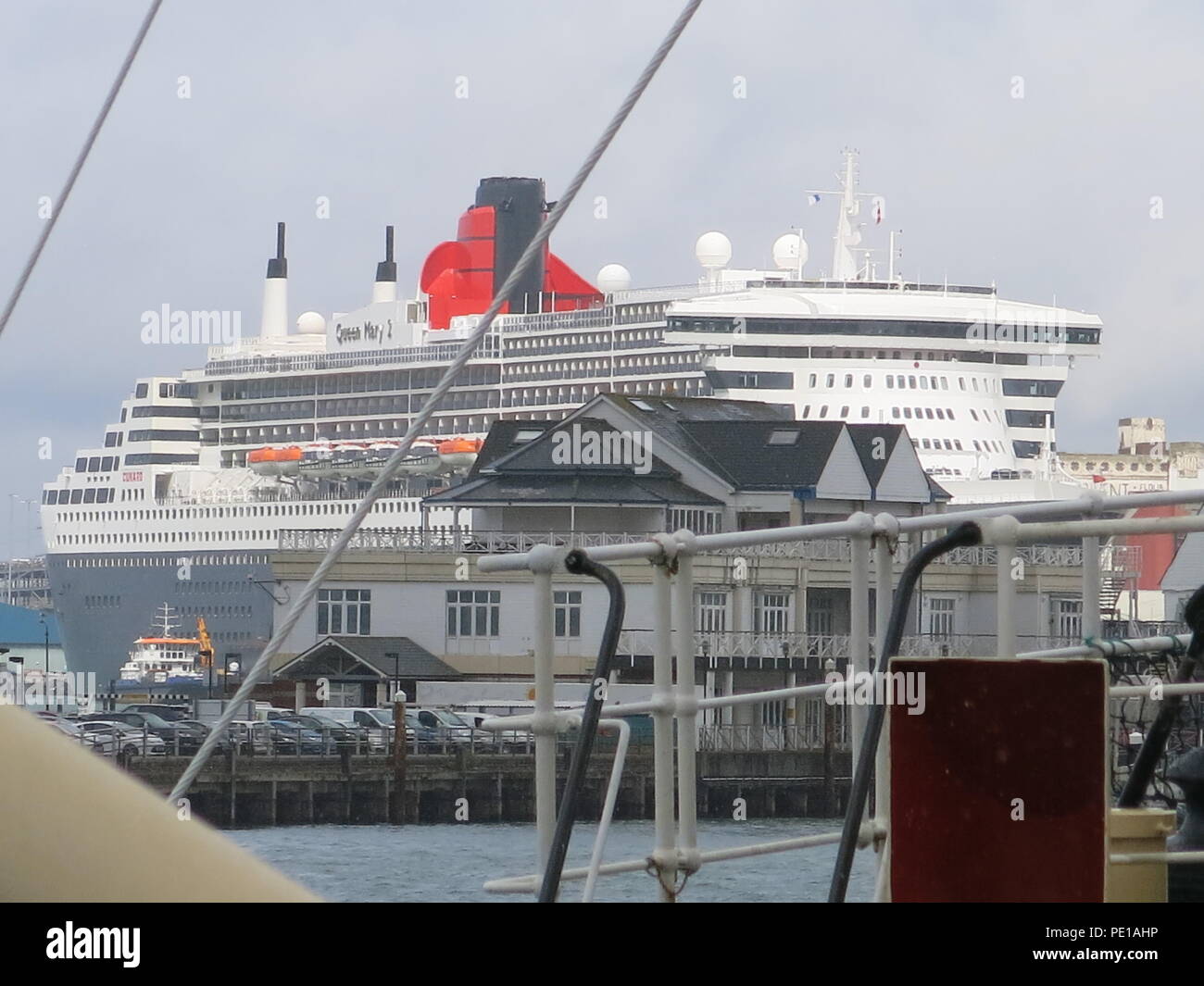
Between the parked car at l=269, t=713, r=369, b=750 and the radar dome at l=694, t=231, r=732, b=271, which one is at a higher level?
the radar dome at l=694, t=231, r=732, b=271

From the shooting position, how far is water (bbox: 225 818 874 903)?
63.7 feet

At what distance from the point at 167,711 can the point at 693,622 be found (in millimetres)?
36065

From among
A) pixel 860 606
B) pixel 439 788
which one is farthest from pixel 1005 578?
pixel 439 788

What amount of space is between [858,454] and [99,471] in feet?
133

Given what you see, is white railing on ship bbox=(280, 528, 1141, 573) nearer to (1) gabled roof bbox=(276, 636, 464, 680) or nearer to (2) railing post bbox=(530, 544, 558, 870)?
(1) gabled roof bbox=(276, 636, 464, 680)

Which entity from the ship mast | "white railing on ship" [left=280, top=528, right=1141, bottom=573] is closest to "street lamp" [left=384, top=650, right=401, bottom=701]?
"white railing on ship" [left=280, top=528, right=1141, bottom=573]

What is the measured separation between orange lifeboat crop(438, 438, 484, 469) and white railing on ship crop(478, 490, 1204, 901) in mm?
58547

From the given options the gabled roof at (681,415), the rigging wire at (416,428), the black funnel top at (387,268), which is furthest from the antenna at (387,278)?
the rigging wire at (416,428)

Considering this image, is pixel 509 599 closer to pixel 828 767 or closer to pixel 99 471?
pixel 828 767

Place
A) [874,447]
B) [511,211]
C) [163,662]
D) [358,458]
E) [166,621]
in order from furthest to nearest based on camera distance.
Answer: [511,211] < [358,458] < [166,621] < [163,662] < [874,447]

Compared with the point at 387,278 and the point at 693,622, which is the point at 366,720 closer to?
the point at 693,622

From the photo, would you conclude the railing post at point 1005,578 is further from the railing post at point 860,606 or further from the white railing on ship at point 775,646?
the white railing on ship at point 775,646

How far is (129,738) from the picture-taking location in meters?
30.8

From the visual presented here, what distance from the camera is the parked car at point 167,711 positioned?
1455 inches
